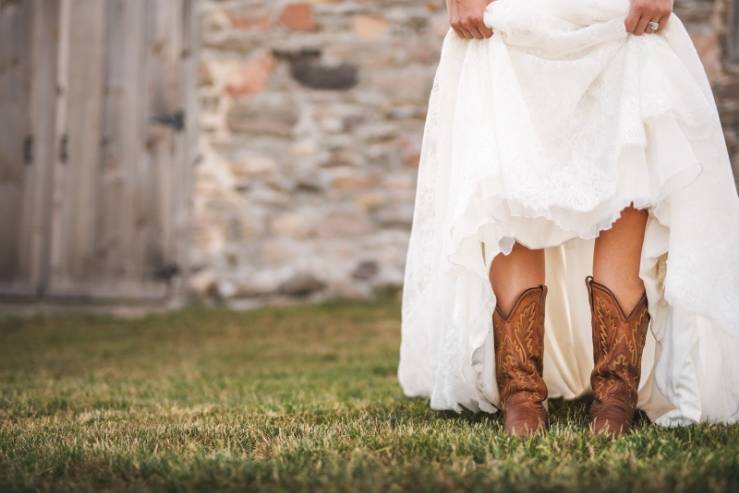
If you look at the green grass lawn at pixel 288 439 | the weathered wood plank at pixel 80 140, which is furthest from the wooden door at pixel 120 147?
the green grass lawn at pixel 288 439

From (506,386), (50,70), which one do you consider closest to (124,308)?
(50,70)

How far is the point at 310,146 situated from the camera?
5879 mm

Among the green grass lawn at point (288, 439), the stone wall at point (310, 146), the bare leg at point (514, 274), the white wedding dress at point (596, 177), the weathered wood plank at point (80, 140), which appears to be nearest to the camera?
the green grass lawn at point (288, 439)

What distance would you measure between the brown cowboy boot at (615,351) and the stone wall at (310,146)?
3.67 meters

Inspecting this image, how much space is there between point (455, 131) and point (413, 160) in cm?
357

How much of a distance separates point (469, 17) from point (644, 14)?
44 cm

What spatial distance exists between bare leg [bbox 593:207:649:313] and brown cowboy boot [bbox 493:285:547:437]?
0.58ft

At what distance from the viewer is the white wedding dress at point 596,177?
2061mm

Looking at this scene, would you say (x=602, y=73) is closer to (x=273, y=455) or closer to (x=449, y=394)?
(x=449, y=394)

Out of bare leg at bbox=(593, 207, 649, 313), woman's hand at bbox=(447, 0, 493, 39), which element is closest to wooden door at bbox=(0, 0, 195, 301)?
woman's hand at bbox=(447, 0, 493, 39)

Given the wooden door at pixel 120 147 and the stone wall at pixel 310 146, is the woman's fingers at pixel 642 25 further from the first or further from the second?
the wooden door at pixel 120 147

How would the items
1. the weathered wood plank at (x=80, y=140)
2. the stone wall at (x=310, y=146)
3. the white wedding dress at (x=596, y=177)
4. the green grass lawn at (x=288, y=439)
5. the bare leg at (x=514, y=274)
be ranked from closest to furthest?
1. the green grass lawn at (x=288, y=439)
2. the white wedding dress at (x=596, y=177)
3. the bare leg at (x=514, y=274)
4. the stone wall at (x=310, y=146)
5. the weathered wood plank at (x=80, y=140)

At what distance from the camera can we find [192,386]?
10.8 feet

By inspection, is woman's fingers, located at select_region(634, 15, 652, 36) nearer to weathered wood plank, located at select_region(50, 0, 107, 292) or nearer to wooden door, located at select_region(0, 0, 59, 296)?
weathered wood plank, located at select_region(50, 0, 107, 292)
